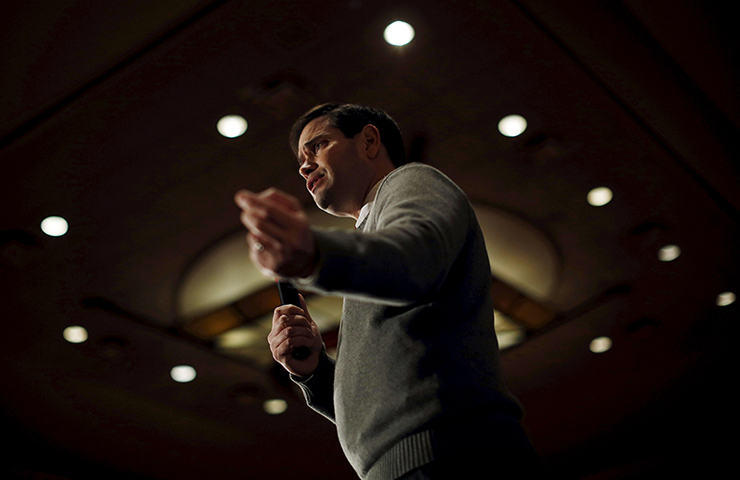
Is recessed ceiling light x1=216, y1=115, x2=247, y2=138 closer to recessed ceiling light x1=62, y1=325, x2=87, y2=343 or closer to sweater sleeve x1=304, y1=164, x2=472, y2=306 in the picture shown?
recessed ceiling light x1=62, y1=325, x2=87, y2=343

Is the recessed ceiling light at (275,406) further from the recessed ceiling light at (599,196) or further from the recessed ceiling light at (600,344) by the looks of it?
the recessed ceiling light at (599,196)

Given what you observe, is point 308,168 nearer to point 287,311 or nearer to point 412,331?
point 287,311

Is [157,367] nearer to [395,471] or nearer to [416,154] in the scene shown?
[416,154]

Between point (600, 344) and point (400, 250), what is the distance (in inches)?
181

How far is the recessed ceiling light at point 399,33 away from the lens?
97.3 inches

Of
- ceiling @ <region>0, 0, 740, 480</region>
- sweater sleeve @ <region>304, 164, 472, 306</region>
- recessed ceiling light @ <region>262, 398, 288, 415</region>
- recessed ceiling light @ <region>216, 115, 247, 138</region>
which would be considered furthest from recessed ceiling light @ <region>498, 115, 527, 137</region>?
recessed ceiling light @ <region>262, 398, 288, 415</region>

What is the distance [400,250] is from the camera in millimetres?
675

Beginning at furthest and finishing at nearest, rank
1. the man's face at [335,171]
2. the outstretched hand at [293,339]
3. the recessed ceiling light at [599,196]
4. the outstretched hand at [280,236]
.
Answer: the recessed ceiling light at [599,196], the man's face at [335,171], the outstretched hand at [293,339], the outstretched hand at [280,236]

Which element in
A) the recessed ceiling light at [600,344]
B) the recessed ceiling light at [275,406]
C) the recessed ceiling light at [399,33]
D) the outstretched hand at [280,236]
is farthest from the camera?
the recessed ceiling light at [275,406]

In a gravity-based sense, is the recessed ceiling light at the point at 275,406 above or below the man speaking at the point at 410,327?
above

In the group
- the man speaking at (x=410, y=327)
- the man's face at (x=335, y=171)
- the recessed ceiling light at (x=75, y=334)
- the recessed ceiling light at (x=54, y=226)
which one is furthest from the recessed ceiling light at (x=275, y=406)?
the man speaking at (x=410, y=327)

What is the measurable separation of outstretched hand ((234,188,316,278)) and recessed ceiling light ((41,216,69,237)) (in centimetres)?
298

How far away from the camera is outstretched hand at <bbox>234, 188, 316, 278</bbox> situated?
61cm

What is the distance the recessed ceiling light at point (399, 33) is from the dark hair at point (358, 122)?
3.93ft
